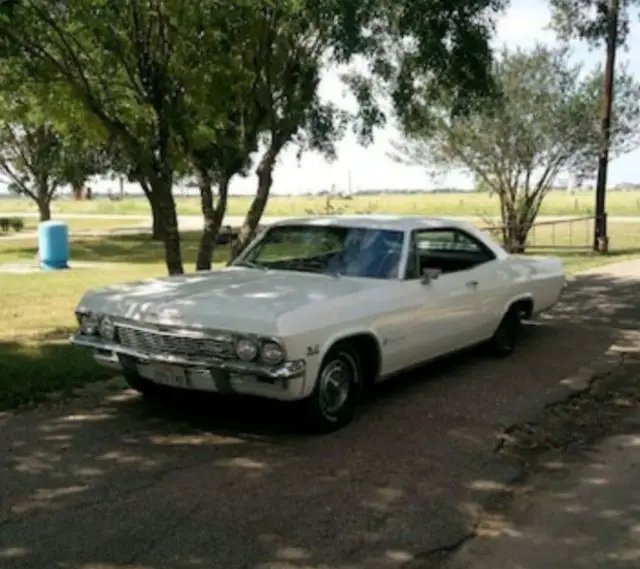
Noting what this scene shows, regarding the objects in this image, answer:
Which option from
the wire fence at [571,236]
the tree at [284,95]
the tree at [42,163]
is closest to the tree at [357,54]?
the tree at [284,95]

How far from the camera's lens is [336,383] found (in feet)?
17.7

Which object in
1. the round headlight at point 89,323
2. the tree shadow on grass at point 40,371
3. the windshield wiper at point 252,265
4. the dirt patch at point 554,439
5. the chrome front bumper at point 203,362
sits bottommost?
the dirt patch at point 554,439

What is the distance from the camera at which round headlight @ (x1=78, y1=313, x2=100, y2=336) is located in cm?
565

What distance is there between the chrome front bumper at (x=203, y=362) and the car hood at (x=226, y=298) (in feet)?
0.69

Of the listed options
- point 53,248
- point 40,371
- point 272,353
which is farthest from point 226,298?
point 53,248

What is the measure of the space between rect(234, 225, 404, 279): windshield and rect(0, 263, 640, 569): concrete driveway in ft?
3.47

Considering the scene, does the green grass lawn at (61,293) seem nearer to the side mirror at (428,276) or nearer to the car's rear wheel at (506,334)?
the side mirror at (428,276)

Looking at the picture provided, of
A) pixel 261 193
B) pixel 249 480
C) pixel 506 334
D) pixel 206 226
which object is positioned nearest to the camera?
pixel 249 480

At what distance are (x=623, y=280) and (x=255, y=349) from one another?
11.5 metres

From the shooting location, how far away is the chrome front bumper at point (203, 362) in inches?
190

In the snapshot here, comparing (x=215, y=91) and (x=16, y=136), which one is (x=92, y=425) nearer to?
(x=215, y=91)

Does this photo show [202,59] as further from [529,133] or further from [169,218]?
[529,133]

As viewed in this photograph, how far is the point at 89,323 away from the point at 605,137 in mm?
18317

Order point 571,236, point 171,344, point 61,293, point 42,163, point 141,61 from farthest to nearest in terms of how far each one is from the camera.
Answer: point 42,163 → point 571,236 → point 61,293 → point 141,61 → point 171,344
